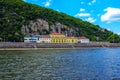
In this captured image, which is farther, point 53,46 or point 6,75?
point 53,46

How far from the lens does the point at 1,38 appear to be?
194875mm

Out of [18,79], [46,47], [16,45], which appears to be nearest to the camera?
[18,79]

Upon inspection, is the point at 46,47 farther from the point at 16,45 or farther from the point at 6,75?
the point at 6,75

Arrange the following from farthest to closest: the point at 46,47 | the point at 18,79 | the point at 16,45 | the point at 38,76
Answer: the point at 46,47 → the point at 16,45 → the point at 38,76 → the point at 18,79

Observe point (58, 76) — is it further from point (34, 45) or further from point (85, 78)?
point (34, 45)

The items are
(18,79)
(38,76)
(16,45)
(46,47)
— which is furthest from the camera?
(46,47)

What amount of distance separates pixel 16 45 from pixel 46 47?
2146cm

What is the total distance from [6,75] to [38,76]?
519cm

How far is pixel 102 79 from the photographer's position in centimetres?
4219

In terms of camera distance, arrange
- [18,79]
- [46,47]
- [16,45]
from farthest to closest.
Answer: [46,47]
[16,45]
[18,79]

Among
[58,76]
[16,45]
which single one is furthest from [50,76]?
[16,45]

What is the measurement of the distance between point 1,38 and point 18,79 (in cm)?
15721

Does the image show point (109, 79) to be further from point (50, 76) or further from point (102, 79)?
point (50, 76)

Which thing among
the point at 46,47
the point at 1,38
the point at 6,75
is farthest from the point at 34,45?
the point at 6,75
